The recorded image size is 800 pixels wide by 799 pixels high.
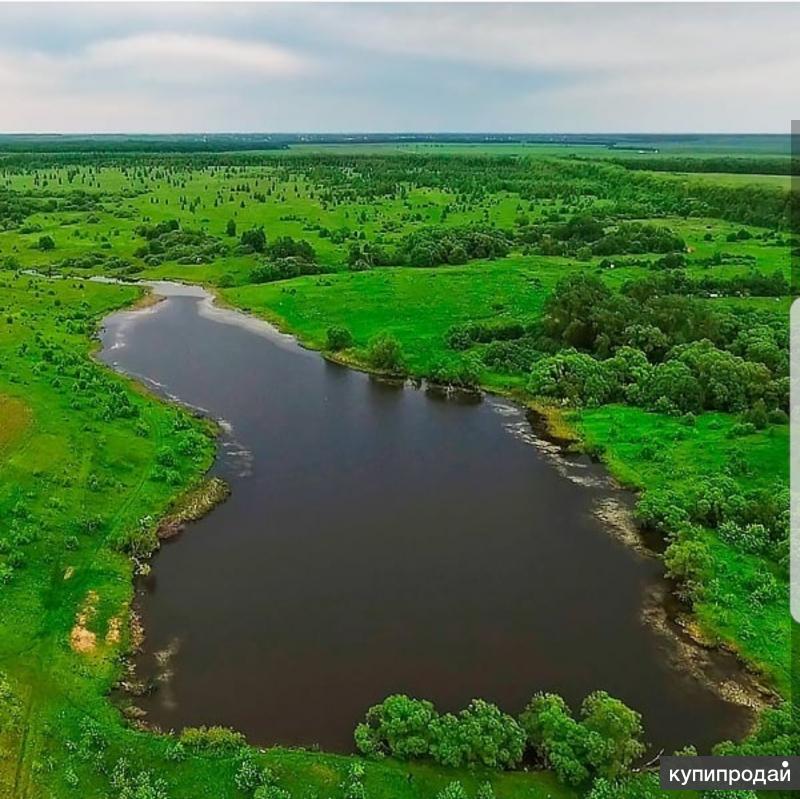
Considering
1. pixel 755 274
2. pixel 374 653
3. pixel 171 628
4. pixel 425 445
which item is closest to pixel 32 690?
pixel 171 628

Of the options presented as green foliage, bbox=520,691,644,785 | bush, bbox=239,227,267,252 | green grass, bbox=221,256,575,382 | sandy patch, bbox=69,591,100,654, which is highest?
bush, bbox=239,227,267,252

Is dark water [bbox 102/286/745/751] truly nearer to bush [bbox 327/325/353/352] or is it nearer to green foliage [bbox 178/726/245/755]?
green foliage [bbox 178/726/245/755]

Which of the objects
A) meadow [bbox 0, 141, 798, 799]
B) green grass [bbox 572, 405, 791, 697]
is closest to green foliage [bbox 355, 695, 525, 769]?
meadow [bbox 0, 141, 798, 799]

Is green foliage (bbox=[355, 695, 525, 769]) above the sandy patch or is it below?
below

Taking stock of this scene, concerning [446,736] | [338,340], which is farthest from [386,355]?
[446,736]

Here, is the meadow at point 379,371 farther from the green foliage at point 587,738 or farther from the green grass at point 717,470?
the green foliage at point 587,738

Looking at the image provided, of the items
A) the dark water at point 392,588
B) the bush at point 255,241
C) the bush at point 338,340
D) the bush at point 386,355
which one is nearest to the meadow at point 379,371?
the bush at point 338,340

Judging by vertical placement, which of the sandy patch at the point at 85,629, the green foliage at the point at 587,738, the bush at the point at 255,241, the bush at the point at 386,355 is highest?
the bush at the point at 255,241
